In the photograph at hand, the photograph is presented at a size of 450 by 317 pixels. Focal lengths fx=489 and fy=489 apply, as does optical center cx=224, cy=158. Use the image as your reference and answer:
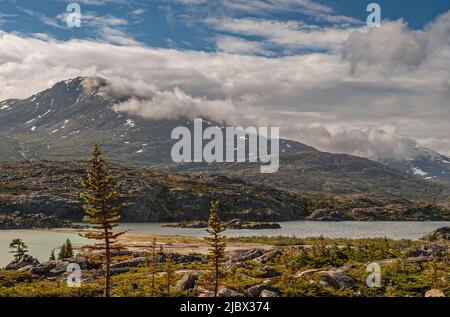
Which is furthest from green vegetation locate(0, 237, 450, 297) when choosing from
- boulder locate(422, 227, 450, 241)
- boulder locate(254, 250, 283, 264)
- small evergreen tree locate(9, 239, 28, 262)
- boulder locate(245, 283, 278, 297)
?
boulder locate(422, 227, 450, 241)

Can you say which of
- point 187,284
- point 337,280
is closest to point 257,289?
point 187,284

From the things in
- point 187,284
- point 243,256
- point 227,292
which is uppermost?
point 227,292

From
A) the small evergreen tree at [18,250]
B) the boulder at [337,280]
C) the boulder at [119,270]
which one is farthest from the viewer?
the small evergreen tree at [18,250]

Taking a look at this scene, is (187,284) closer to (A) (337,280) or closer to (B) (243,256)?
(A) (337,280)

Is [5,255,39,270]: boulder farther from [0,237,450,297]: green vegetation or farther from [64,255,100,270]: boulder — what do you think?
[0,237,450,297]: green vegetation

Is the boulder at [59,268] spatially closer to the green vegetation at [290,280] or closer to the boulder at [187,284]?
the green vegetation at [290,280]

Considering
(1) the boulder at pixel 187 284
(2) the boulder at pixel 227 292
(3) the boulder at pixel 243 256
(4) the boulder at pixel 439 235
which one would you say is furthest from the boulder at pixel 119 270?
(4) the boulder at pixel 439 235

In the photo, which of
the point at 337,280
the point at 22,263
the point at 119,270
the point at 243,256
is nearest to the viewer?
the point at 337,280

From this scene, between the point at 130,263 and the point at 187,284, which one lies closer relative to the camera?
the point at 187,284

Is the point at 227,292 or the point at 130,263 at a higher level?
the point at 227,292

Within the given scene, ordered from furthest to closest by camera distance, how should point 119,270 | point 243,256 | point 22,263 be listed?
point 243,256, point 22,263, point 119,270
